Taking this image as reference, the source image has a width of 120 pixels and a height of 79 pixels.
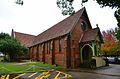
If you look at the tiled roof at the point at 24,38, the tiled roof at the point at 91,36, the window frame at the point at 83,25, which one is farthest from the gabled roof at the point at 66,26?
the tiled roof at the point at 24,38

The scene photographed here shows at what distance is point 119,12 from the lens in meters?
11.3

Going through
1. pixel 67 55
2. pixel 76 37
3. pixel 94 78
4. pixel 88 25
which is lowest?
pixel 94 78

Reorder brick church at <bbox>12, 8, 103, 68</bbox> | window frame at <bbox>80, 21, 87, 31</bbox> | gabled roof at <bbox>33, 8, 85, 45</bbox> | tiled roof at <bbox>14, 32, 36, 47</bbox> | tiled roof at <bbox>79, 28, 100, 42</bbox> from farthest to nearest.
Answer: tiled roof at <bbox>14, 32, 36, 47</bbox>, window frame at <bbox>80, 21, 87, 31</bbox>, gabled roof at <bbox>33, 8, 85, 45</bbox>, brick church at <bbox>12, 8, 103, 68</bbox>, tiled roof at <bbox>79, 28, 100, 42</bbox>

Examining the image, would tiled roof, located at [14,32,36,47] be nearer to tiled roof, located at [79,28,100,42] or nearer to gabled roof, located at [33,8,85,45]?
gabled roof, located at [33,8,85,45]

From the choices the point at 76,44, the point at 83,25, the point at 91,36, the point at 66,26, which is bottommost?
the point at 76,44

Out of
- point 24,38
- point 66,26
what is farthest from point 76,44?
point 24,38

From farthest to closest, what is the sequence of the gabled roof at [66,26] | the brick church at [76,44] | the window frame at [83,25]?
the window frame at [83,25]
the gabled roof at [66,26]
the brick church at [76,44]

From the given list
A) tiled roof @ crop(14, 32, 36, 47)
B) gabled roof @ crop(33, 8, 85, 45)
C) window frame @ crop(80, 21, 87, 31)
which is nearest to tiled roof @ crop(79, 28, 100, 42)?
window frame @ crop(80, 21, 87, 31)

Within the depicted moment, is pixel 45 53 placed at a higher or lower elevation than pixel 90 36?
lower

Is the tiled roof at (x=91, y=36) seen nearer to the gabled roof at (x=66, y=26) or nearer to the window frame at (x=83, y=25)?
the window frame at (x=83, y=25)

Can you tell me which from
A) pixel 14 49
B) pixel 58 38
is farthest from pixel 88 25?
pixel 14 49

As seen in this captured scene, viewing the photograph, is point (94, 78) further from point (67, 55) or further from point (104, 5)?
point (67, 55)

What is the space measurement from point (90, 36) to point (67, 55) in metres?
5.22

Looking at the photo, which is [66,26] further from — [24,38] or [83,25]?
[24,38]
